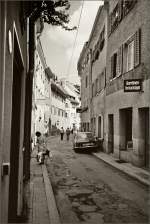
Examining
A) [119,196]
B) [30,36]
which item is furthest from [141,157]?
[30,36]

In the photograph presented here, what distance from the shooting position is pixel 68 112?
69.6m

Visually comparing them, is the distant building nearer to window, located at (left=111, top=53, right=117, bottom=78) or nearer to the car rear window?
the car rear window

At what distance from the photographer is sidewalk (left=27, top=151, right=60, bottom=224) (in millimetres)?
6260

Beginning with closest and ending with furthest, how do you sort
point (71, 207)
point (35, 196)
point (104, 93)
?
point (71, 207)
point (35, 196)
point (104, 93)

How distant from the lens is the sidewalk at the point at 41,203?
20.5 feet

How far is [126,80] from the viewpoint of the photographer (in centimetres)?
1333

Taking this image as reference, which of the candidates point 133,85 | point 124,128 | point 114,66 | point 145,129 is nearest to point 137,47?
point 133,85

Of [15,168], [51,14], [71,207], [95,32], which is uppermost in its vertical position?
[95,32]

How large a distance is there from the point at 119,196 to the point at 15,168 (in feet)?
11.8

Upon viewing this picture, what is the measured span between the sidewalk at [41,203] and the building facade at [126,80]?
5.03 m

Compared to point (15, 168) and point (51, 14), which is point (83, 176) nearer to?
point (15, 168)

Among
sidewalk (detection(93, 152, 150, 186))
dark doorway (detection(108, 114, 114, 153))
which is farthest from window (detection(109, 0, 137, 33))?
sidewalk (detection(93, 152, 150, 186))

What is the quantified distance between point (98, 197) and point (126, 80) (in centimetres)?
617

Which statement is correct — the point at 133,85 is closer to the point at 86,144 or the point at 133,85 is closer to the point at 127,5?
the point at 127,5
